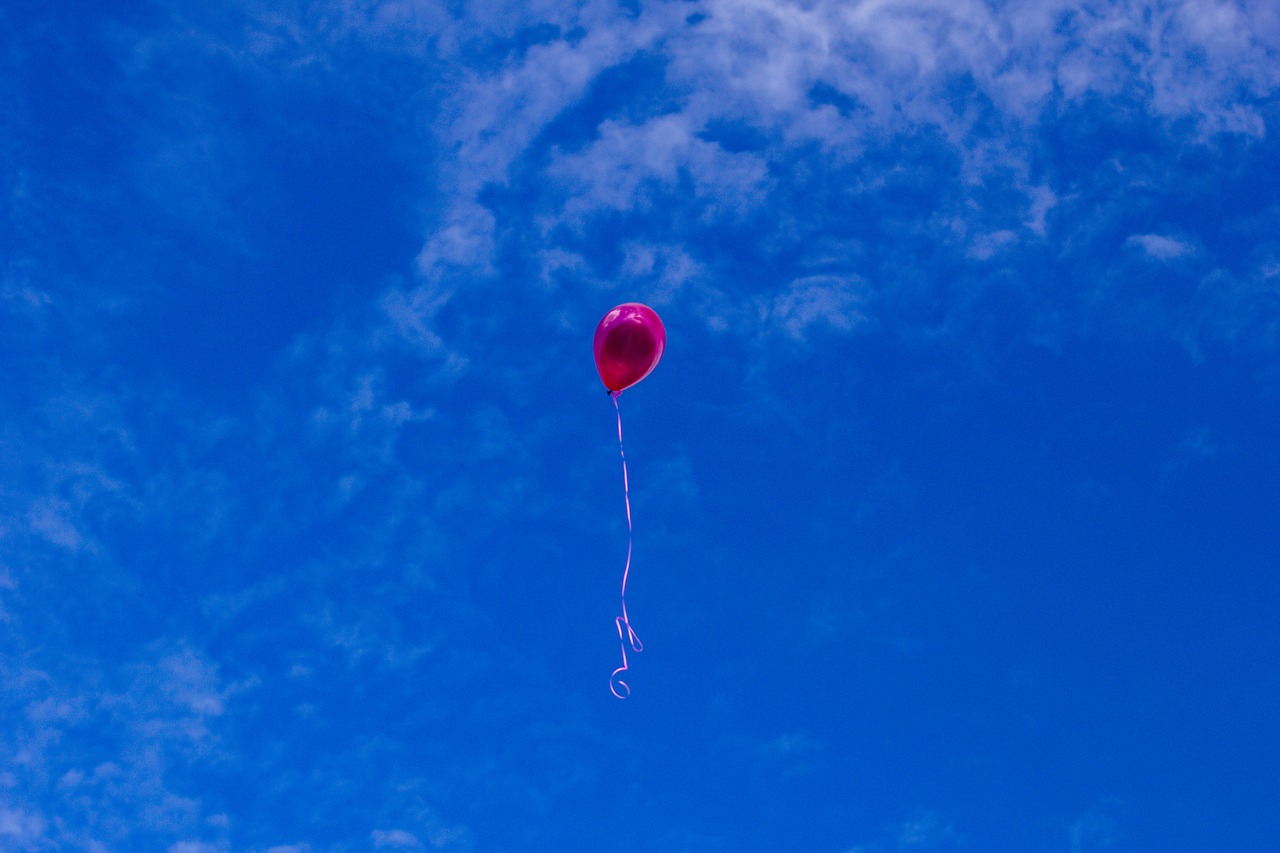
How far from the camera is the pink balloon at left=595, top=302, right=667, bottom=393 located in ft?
73.7

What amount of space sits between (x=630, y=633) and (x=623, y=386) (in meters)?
4.39

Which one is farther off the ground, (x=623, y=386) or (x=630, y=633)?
(x=623, y=386)

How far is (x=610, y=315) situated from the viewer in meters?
22.8

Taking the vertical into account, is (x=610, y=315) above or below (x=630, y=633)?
above

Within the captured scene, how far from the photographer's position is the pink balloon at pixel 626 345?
73.7 feet

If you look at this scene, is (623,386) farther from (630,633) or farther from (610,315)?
(630,633)

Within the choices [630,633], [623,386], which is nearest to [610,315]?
[623,386]

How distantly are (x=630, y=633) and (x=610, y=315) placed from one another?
18.6 ft

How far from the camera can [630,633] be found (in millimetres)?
22156

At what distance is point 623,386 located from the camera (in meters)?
22.9

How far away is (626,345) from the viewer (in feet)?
73.6
